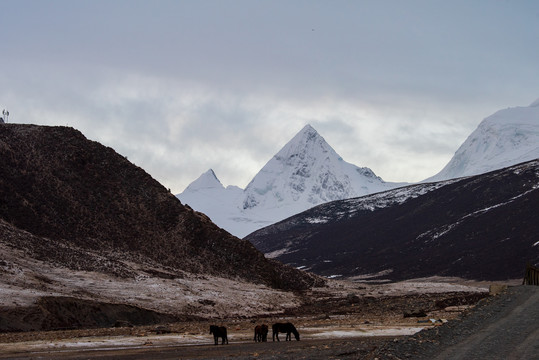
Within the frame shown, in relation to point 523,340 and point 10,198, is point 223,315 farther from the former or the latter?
point 523,340

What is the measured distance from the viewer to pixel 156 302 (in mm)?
61156

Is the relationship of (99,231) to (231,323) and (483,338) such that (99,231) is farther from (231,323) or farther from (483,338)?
(483,338)

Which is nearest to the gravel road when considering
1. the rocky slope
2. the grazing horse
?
the grazing horse

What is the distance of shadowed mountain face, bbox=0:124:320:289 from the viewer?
76938 mm

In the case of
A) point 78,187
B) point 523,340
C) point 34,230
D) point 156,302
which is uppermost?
point 78,187

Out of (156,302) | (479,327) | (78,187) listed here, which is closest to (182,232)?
(78,187)

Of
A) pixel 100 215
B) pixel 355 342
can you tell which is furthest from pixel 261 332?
pixel 100 215

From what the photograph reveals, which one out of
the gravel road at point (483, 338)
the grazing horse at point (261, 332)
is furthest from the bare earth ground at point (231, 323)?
the grazing horse at point (261, 332)

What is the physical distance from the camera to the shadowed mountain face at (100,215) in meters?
76.9

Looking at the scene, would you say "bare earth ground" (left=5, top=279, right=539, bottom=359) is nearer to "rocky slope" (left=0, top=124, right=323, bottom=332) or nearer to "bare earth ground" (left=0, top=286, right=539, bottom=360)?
"bare earth ground" (left=0, top=286, right=539, bottom=360)

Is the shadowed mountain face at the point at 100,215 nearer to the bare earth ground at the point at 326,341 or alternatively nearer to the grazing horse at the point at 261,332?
the bare earth ground at the point at 326,341

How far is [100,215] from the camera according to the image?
85.1 meters

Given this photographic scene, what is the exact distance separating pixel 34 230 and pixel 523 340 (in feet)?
210

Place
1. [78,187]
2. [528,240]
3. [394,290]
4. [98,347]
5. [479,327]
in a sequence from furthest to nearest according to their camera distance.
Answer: [528,240]
[394,290]
[78,187]
[98,347]
[479,327]
